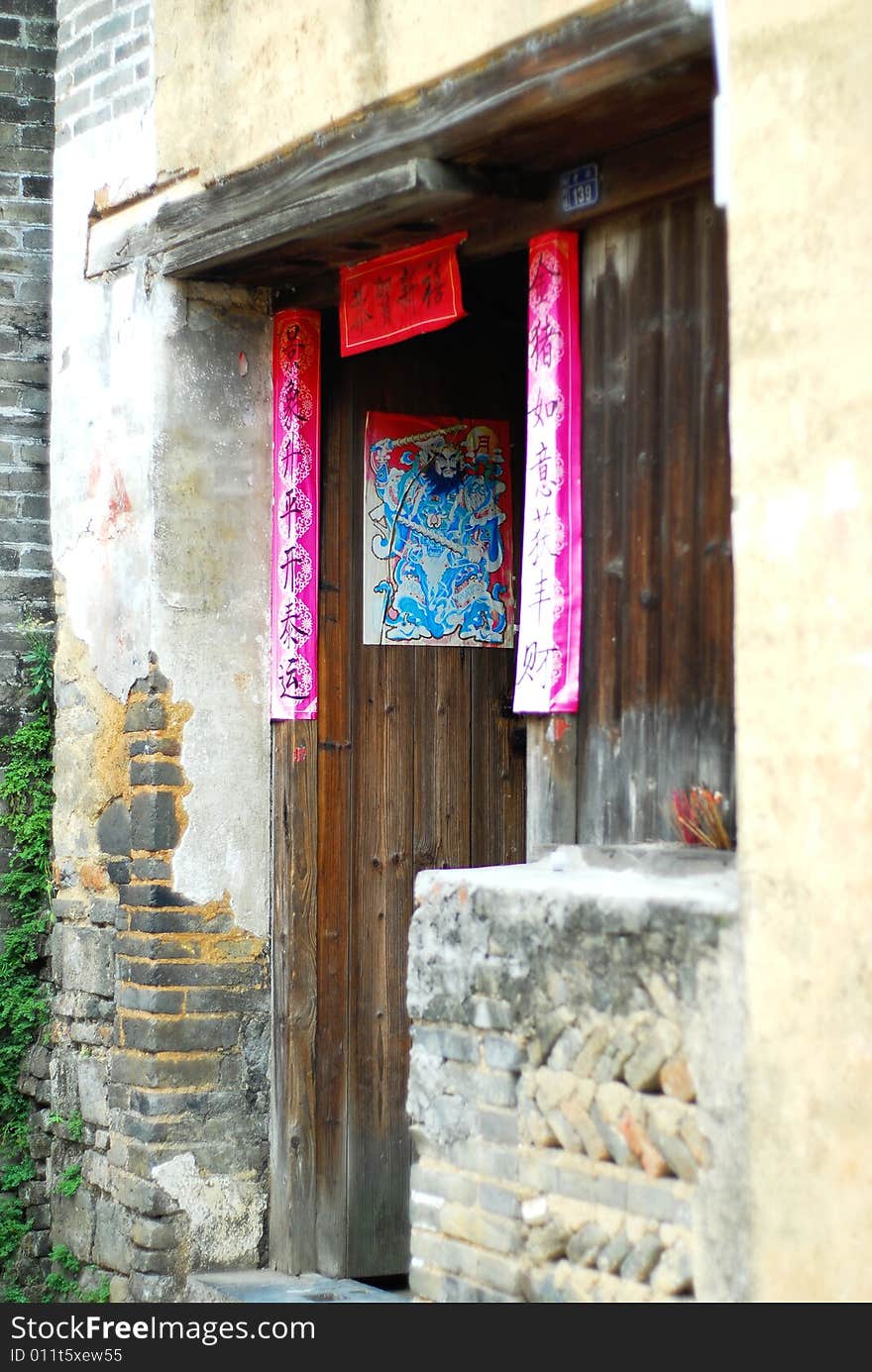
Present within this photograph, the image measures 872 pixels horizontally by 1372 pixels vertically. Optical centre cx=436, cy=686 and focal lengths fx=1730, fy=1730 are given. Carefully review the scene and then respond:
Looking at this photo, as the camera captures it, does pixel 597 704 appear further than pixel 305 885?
No

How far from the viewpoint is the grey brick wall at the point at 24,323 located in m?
6.19

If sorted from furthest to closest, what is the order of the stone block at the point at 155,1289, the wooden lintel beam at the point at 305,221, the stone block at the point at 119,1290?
the stone block at the point at 119,1290, the stone block at the point at 155,1289, the wooden lintel beam at the point at 305,221

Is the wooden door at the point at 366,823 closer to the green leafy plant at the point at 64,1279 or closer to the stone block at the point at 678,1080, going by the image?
the green leafy plant at the point at 64,1279

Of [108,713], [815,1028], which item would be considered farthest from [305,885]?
[815,1028]

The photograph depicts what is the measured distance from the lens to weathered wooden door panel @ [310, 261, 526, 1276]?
5.80m

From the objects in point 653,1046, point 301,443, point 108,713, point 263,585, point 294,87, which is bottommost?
point 653,1046

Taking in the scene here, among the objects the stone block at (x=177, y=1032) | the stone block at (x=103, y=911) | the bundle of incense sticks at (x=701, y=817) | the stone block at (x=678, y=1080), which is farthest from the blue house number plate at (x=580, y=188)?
the stone block at (x=177, y=1032)

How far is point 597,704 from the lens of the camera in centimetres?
445

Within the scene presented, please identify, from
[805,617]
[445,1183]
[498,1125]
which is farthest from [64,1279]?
[805,617]

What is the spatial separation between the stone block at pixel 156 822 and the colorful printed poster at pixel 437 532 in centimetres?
90

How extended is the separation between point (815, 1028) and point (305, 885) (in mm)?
2796

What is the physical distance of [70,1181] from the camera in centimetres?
592

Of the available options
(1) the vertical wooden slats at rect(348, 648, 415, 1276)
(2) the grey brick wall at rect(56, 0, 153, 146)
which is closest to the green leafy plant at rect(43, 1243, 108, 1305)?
(1) the vertical wooden slats at rect(348, 648, 415, 1276)

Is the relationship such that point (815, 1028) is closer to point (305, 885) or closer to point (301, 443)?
point (305, 885)
